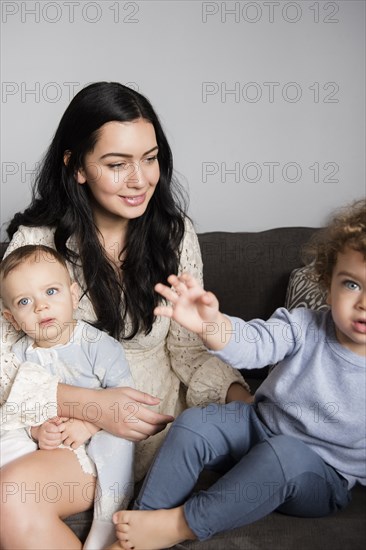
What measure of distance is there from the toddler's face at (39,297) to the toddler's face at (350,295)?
64 cm

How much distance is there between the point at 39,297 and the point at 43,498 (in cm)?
45

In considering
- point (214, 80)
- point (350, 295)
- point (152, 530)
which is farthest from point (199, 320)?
point (214, 80)

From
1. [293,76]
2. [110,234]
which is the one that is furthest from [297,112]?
[110,234]

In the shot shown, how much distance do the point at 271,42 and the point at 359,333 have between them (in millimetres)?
1388

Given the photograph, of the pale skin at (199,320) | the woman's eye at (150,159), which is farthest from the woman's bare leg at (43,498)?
the woman's eye at (150,159)

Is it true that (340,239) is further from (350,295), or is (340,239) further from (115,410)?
(115,410)

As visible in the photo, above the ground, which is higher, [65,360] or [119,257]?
[119,257]

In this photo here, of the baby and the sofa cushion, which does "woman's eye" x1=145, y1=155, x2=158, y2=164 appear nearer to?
the baby

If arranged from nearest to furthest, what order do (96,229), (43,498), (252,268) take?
(43,498)
(96,229)
(252,268)

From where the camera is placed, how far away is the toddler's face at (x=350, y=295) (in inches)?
58.8

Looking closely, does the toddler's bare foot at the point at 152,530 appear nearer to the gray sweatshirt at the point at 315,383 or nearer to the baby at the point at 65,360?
the baby at the point at 65,360

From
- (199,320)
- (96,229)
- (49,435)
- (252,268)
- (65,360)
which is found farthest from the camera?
(252,268)

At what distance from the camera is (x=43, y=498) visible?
5.22 ft

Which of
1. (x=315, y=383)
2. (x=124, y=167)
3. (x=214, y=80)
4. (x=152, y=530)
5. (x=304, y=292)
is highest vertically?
(x=214, y=80)
